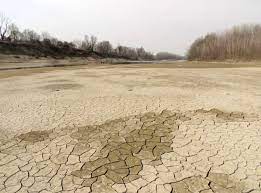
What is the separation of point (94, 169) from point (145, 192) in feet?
2.69

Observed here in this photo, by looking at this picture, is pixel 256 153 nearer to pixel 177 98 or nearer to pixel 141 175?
pixel 141 175

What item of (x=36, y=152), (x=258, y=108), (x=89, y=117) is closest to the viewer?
(x=36, y=152)

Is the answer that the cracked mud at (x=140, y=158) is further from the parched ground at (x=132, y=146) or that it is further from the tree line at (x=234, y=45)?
the tree line at (x=234, y=45)

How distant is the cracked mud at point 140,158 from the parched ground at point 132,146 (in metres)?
0.01

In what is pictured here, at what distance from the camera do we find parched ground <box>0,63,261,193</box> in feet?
8.43

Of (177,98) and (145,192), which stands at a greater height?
(177,98)

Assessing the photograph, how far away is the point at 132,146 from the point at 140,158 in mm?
384

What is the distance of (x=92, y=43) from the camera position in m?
90.8

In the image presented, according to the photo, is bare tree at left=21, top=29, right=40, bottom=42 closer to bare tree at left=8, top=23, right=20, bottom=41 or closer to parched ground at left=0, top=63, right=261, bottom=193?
bare tree at left=8, top=23, right=20, bottom=41

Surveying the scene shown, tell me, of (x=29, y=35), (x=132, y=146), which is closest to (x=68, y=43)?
(x=29, y=35)

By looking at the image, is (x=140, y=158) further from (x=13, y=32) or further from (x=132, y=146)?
(x=13, y=32)

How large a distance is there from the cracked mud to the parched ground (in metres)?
0.01

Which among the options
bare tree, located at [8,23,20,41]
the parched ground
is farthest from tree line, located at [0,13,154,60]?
the parched ground

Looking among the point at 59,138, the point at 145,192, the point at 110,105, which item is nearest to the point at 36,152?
the point at 59,138
